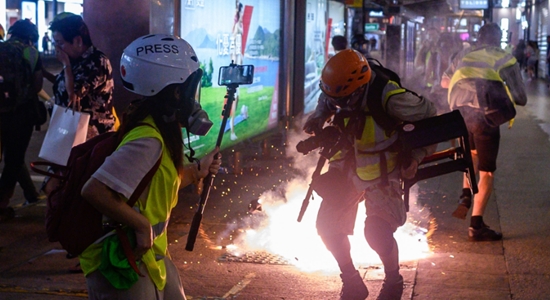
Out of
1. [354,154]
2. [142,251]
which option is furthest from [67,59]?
[142,251]

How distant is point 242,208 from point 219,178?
1.57 m

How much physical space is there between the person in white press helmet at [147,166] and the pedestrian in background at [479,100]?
378 cm

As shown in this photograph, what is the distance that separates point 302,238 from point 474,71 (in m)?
1.99

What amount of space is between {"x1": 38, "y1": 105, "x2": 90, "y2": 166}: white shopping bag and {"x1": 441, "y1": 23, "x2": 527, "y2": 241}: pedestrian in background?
3.05 m

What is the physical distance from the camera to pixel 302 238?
625 centimetres

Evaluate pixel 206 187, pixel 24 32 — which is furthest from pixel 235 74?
pixel 24 32

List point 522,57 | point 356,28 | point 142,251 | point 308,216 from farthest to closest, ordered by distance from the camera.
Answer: point 522,57 < point 356,28 < point 308,216 < point 142,251

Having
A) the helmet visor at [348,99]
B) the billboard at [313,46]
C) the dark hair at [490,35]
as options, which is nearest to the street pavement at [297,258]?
the helmet visor at [348,99]

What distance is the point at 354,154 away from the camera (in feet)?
14.6

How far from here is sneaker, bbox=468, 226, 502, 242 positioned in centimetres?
613

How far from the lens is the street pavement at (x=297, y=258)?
4.97 m

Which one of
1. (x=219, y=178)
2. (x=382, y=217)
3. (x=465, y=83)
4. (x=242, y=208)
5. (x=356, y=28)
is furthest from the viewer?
(x=356, y=28)

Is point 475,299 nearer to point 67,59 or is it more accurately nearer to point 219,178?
point 67,59

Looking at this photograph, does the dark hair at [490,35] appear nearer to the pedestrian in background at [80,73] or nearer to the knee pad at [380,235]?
the knee pad at [380,235]
